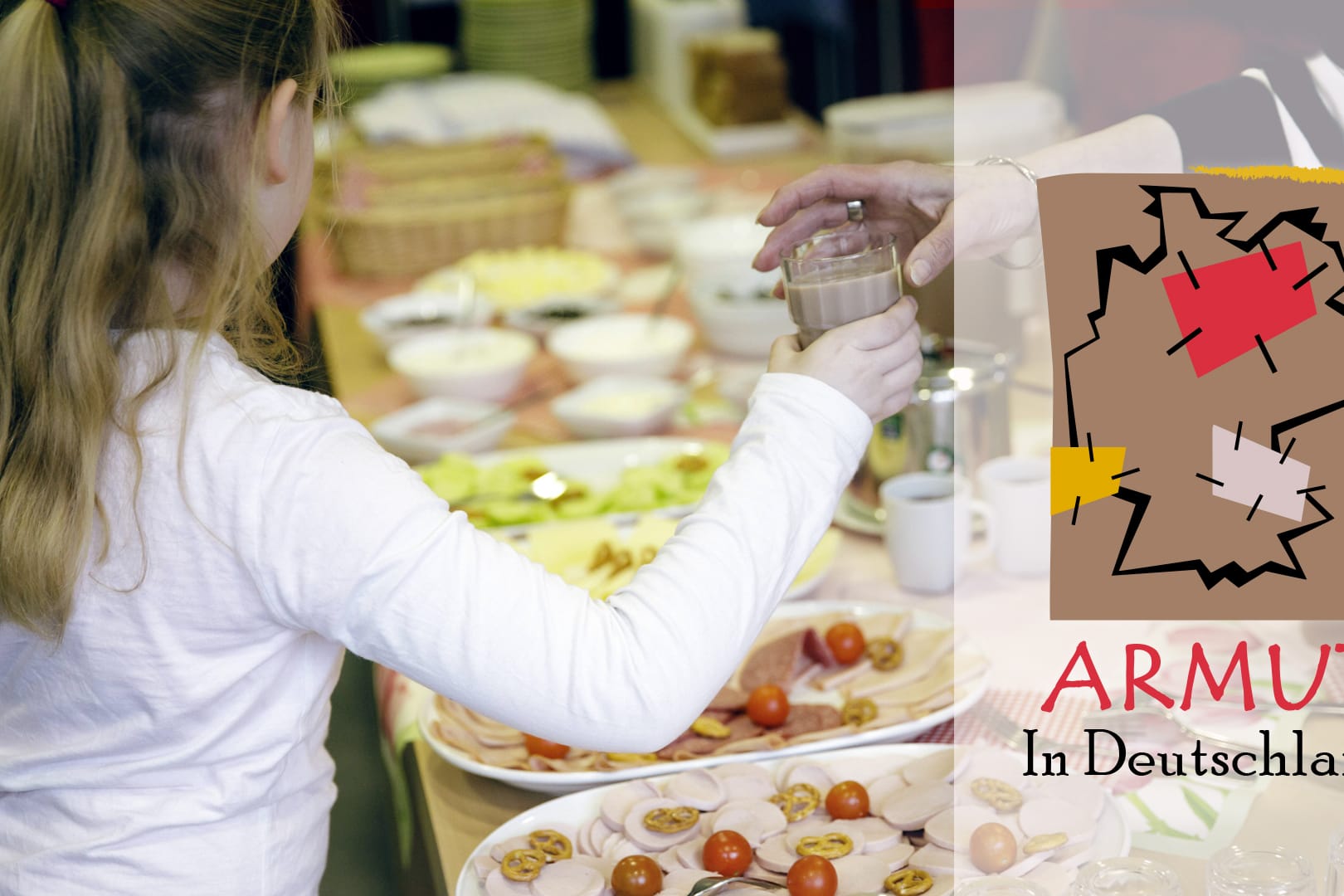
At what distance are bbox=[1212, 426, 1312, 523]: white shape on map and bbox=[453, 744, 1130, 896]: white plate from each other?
0.23m

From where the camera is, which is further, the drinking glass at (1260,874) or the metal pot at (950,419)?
the metal pot at (950,419)

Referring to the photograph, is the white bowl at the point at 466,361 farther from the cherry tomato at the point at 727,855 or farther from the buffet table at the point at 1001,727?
the cherry tomato at the point at 727,855

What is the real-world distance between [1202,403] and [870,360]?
211mm

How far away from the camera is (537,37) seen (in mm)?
4145

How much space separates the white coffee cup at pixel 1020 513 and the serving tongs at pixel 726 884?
0.55 m

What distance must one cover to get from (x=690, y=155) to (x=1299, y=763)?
8.73 ft

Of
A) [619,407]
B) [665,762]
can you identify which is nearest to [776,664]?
[665,762]

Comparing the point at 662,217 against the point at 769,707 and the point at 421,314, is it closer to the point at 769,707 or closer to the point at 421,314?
the point at 421,314

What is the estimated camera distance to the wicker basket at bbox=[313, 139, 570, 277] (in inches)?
104

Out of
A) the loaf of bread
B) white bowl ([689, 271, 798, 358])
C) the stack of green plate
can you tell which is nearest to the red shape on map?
white bowl ([689, 271, 798, 358])

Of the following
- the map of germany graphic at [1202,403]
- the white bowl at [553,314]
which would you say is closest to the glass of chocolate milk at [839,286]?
the map of germany graphic at [1202,403]

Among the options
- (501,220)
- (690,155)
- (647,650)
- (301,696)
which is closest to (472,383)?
(501,220)

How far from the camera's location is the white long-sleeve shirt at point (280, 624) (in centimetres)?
85

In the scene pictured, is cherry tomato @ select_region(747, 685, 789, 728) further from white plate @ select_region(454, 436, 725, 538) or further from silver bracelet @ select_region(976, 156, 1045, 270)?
white plate @ select_region(454, 436, 725, 538)
